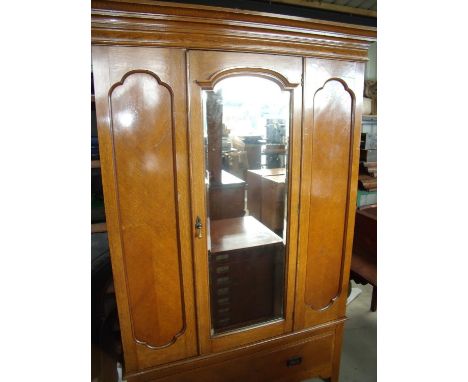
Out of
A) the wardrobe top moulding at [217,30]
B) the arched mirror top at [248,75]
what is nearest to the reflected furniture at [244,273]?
the arched mirror top at [248,75]

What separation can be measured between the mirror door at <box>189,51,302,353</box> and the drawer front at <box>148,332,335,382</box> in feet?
0.34

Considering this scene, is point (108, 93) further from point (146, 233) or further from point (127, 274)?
point (127, 274)

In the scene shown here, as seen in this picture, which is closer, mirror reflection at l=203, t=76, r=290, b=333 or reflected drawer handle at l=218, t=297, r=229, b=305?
mirror reflection at l=203, t=76, r=290, b=333

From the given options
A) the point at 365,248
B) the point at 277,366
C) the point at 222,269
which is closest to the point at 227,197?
the point at 222,269

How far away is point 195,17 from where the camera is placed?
32.5 inches

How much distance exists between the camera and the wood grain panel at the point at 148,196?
83 cm

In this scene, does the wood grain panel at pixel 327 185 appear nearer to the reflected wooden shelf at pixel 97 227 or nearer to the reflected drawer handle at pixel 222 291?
the reflected drawer handle at pixel 222 291

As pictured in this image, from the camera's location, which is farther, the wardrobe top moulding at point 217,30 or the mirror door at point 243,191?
the mirror door at point 243,191

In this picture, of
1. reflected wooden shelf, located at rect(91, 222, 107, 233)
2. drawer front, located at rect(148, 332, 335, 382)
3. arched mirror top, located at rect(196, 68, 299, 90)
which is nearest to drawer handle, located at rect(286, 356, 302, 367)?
drawer front, located at rect(148, 332, 335, 382)

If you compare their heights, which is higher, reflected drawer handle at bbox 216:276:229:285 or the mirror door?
the mirror door

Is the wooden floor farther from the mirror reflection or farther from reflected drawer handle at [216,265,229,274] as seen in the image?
reflected drawer handle at [216,265,229,274]

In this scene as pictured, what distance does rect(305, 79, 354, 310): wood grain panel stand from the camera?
3.45 ft

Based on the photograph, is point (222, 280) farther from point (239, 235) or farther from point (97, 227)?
point (97, 227)

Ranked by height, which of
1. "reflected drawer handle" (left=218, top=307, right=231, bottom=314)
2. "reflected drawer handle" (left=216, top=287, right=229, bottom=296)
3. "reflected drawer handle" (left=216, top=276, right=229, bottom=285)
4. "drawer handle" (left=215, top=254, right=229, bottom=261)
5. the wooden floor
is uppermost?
"drawer handle" (left=215, top=254, right=229, bottom=261)
